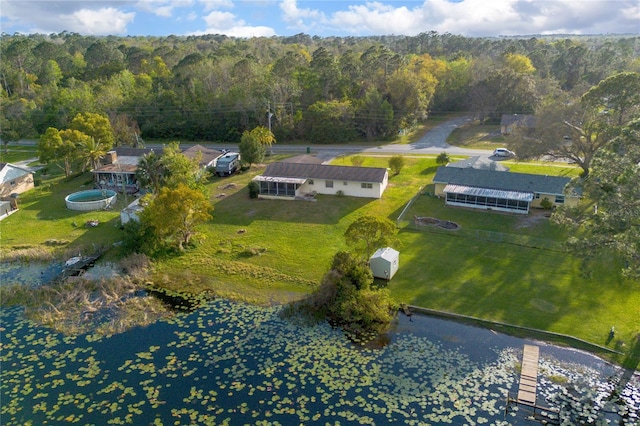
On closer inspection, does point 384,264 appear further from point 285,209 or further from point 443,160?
point 443,160

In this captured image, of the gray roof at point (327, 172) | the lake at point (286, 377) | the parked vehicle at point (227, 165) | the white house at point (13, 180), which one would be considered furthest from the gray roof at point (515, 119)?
the white house at point (13, 180)

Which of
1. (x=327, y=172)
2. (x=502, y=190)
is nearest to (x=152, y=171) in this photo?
(x=327, y=172)

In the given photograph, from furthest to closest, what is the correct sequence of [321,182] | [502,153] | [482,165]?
[502,153], [482,165], [321,182]

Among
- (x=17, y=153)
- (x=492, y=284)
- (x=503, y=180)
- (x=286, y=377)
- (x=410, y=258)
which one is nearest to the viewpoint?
(x=286, y=377)

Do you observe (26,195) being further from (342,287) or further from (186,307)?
(342,287)

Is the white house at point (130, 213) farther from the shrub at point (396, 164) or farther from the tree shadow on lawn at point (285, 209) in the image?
the shrub at point (396, 164)

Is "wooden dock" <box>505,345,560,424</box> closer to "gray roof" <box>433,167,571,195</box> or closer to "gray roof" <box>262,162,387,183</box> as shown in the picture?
"gray roof" <box>433,167,571,195</box>
